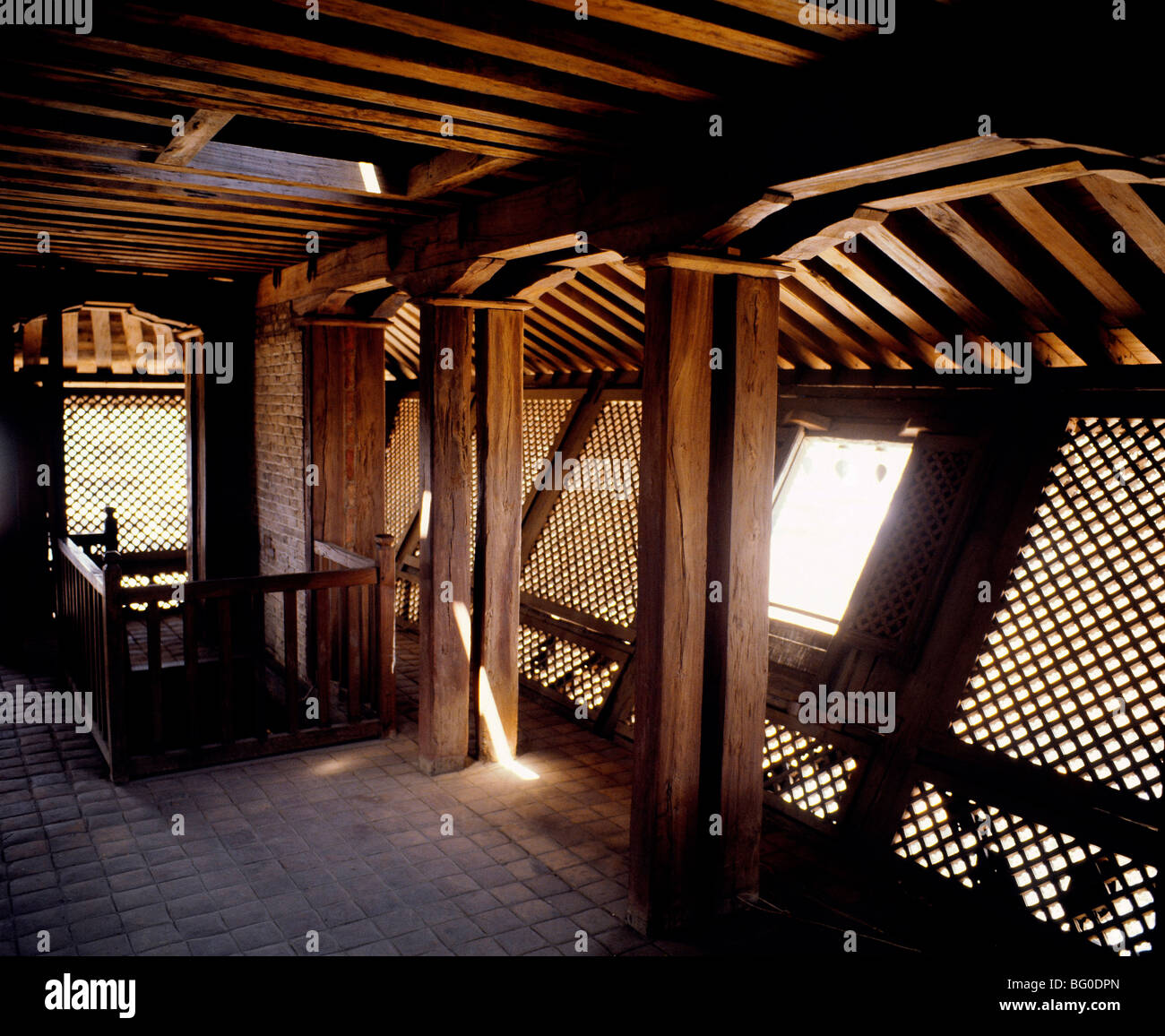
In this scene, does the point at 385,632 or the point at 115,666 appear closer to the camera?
the point at 115,666

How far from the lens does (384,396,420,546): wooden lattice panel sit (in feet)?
33.6

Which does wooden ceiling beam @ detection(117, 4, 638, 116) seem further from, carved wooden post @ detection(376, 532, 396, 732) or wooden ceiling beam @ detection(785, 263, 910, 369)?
carved wooden post @ detection(376, 532, 396, 732)

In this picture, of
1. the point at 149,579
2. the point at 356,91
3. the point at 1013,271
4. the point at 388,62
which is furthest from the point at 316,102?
the point at 149,579

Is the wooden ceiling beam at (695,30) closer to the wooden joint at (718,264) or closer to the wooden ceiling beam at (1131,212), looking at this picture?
the wooden joint at (718,264)

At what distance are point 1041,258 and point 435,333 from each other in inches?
132

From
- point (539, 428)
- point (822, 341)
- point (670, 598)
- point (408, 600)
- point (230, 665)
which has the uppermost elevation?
point (822, 341)

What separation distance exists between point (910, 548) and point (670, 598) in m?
2.11

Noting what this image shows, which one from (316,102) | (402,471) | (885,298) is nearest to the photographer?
(316,102)

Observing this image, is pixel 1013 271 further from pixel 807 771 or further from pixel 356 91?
pixel 356 91

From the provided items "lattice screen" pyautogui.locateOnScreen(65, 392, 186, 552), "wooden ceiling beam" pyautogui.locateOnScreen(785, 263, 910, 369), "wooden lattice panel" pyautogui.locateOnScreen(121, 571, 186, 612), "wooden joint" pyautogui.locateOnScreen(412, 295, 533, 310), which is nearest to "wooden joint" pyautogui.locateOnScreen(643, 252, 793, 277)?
"wooden ceiling beam" pyautogui.locateOnScreen(785, 263, 910, 369)

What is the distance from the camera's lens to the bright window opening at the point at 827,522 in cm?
582

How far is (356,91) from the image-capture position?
329 cm

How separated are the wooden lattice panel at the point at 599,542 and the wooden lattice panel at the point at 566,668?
0.32 meters

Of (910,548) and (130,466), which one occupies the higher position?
(130,466)
